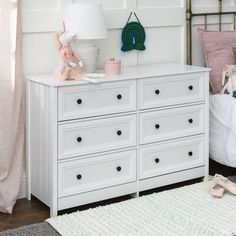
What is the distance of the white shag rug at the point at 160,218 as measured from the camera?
2824mm

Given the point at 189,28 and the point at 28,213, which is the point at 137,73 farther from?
the point at 28,213

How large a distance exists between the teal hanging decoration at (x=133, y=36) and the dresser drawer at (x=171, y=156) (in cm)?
71

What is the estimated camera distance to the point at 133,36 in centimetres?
370

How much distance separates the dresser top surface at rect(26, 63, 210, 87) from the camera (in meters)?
3.03

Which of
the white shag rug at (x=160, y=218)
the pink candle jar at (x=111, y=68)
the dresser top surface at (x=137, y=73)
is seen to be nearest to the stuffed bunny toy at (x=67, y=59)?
the dresser top surface at (x=137, y=73)

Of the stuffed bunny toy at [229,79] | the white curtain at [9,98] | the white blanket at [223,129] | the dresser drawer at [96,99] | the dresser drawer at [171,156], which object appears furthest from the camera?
the stuffed bunny toy at [229,79]

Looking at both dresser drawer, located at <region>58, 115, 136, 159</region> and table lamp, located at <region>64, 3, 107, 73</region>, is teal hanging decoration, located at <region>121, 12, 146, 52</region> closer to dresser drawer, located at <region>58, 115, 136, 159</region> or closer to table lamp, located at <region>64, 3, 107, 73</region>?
table lamp, located at <region>64, 3, 107, 73</region>

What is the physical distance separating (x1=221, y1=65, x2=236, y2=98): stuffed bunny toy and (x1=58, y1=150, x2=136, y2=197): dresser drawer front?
2.94 feet

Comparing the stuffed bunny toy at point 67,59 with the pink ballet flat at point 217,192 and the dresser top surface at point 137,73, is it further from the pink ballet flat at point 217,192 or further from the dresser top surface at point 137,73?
the pink ballet flat at point 217,192

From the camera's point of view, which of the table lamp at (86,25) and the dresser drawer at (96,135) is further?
the table lamp at (86,25)

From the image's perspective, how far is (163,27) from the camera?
3889mm

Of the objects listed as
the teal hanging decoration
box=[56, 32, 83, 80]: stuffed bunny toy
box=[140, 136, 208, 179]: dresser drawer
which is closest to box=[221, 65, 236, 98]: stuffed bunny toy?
box=[140, 136, 208, 179]: dresser drawer

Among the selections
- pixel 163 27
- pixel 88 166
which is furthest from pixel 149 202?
pixel 163 27

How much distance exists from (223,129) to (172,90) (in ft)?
1.70
